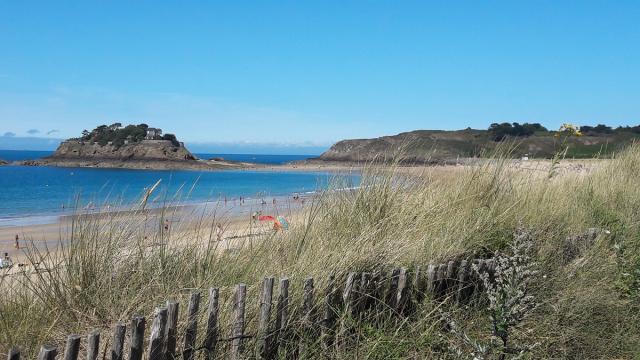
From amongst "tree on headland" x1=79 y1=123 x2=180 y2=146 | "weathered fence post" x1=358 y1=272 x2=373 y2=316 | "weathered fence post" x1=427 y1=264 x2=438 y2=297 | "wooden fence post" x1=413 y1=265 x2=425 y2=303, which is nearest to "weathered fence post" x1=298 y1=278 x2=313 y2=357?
"weathered fence post" x1=358 y1=272 x2=373 y2=316

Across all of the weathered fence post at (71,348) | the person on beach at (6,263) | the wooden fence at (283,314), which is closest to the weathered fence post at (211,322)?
the wooden fence at (283,314)

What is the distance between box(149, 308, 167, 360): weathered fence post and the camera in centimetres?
271

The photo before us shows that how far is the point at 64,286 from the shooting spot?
321 centimetres

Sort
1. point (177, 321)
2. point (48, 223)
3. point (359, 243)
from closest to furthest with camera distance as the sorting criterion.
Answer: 1. point (177, 321)
2. point (359, 243)
3. point (48, 223)

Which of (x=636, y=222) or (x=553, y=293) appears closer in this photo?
(x=553, y=293)

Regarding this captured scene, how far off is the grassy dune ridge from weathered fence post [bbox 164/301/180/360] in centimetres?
25

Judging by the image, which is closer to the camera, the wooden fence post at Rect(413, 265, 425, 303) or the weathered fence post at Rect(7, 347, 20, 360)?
the weathered fence post at Rect(7, 347, 20, 360)

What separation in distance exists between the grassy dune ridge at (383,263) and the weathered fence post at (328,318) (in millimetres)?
79

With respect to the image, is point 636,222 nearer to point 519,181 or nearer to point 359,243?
point 519,181

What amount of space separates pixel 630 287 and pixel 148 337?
376cm

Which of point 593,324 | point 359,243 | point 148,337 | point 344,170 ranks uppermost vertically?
point 344,170

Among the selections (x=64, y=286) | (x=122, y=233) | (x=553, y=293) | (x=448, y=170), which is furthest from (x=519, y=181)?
(x=64, y=286)

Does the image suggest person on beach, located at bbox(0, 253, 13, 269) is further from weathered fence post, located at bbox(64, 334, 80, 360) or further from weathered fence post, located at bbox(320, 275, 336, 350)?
weathered fence post, located at bbox(320, 275, 336, 350)

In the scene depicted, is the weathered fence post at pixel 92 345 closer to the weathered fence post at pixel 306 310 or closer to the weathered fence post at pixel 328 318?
the weathered fence post at pixel 306 310
